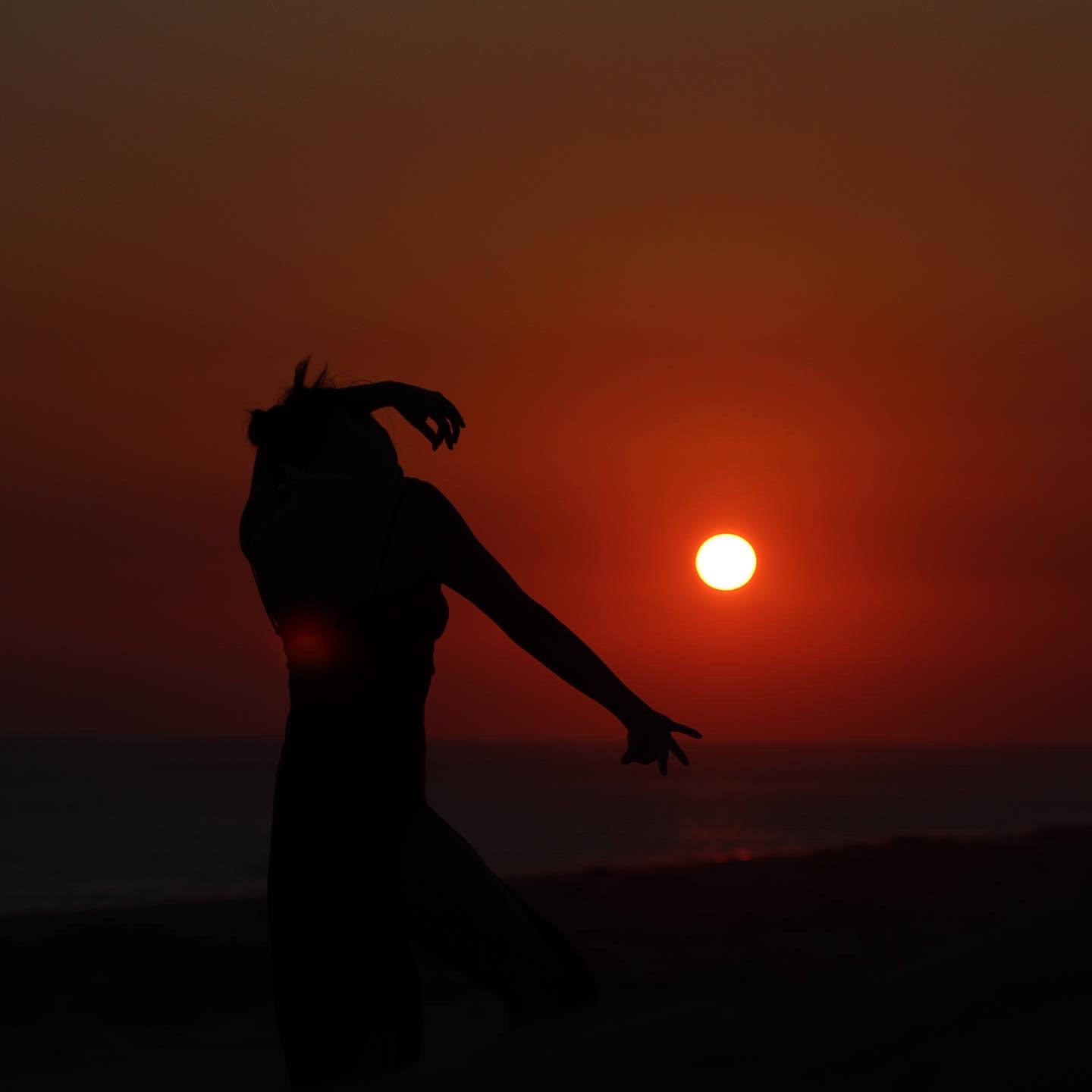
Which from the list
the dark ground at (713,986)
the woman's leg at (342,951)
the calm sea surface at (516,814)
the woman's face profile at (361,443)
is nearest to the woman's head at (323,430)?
the woman's face profile at (361,443)

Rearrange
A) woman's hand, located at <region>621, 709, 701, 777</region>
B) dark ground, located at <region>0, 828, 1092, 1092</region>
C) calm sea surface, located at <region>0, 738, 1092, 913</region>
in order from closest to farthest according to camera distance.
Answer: dark ground, located at <region>0, 828, 1092, 1092</region> < woman's hand, located at <region>621, 709, 701, 777</region> < calm sea surface, located at <region>0, 738, 1092, 913</region>

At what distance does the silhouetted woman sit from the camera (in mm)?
3641

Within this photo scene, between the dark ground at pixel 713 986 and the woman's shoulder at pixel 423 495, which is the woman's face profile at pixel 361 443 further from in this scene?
the dark ground at pixel 713 986

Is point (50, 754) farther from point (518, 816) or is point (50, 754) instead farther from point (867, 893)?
point (867, 893)

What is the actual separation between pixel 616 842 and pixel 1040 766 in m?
82.1

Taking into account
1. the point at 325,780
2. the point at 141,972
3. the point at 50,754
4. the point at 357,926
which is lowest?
the point at 50,754

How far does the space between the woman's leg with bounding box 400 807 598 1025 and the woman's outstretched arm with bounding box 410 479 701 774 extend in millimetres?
425

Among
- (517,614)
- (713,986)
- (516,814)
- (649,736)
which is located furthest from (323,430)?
(516,814)

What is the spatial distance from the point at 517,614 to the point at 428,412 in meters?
0.56

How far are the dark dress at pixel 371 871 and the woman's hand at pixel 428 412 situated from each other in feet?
0.93

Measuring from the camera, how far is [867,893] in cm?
1205

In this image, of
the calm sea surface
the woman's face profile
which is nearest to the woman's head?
the woman's face profile

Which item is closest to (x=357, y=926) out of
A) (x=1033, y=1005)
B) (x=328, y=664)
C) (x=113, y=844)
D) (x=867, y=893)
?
(x=328, y=664)

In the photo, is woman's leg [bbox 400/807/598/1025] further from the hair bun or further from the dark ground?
Result: the hair bun
